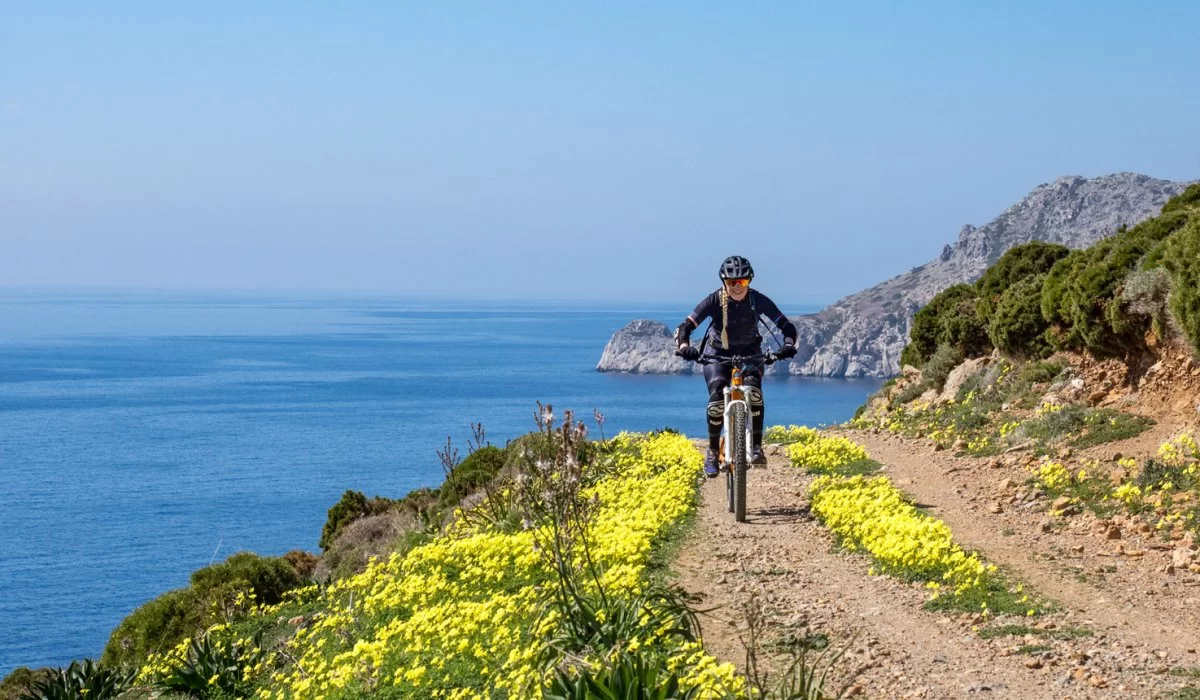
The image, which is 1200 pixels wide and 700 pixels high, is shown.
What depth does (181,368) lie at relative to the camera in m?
195

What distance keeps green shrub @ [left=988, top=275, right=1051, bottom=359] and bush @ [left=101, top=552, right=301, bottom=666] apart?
13.3 metres

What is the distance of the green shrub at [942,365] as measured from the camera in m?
24.7

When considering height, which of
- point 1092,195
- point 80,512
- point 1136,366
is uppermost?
point 1092,195

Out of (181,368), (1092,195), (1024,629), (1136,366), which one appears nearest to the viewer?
(1024,629)

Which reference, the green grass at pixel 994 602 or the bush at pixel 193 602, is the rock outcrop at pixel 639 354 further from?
the green grass at pixel 994 602

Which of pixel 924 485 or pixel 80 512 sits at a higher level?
pixel 924 485

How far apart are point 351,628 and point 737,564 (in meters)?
3.11

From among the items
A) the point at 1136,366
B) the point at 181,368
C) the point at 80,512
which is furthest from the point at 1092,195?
the point at 181,368

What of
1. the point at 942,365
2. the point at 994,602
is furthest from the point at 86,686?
the point at 942,365

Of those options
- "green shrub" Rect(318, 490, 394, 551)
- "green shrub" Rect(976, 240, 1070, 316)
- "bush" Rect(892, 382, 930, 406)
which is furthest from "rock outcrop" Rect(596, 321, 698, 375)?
"green shrub" Rect(318, 490, 394, 551)

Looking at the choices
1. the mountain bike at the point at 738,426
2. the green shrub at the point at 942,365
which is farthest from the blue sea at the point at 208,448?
the mountain bike at the point at 738,426

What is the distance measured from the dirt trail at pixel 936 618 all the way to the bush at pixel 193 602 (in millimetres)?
7922

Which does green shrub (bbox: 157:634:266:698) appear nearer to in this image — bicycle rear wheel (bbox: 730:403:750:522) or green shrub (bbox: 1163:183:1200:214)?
bicycle rear wheel (bbox: 730:403:750:522)

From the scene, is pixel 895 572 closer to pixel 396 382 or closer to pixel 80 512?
pixel 80 512
